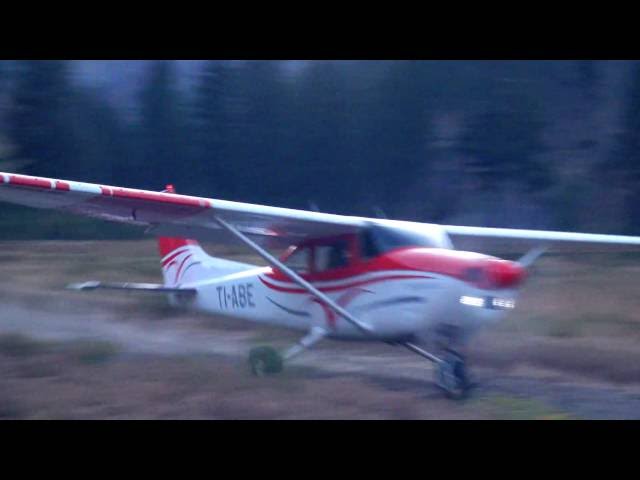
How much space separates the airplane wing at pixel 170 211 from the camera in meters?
10.1

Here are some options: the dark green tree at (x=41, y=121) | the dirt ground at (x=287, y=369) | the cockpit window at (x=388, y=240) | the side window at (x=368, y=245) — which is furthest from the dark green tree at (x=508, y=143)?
the cockpit window at (x=388, y=240)

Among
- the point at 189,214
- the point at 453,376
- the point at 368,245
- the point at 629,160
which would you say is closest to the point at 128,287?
the point at 189,214

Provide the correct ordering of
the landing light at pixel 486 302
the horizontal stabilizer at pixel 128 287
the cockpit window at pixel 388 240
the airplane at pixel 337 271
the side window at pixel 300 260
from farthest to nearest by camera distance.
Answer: the horizontal stabilizer at pixel 128 287 → the side window at pixel 300 260 → the cockpit window at pixel 388 240 → the airplane at pixel 337 271 → the landing light at pixel 486 302

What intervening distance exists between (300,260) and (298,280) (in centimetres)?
119

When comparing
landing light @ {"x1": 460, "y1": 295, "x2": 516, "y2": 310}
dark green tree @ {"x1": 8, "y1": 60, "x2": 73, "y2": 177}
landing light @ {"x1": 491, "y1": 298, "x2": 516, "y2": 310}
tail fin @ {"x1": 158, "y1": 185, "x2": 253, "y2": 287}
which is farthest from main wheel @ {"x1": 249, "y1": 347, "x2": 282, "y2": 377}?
dark green tree @ {"x1": 8, "y1": 60, "x2": 73, "y2": 177}

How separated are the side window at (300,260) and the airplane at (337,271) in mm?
16

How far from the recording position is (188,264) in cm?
1502

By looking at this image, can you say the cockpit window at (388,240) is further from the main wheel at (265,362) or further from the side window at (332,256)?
the main wheel at (265,362)

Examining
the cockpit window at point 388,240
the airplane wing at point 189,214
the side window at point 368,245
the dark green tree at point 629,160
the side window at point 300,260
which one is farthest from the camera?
the dark green tree at point 629,160

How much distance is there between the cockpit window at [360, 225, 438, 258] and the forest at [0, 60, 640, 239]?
2033cm

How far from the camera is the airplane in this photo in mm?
9969

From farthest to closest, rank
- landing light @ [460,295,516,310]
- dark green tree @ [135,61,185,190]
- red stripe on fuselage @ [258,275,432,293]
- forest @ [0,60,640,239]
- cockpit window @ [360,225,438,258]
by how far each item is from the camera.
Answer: dark green tree @ [135,61,185,190]
forest @ [0,60,640,239]
cockpit window @ [360,225,438,258]
red stripe on fuselage @ [258,275,432,293]
landing light @ [460,295,516,310]

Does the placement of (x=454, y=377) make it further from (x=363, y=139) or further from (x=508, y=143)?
(x=363, y=139)

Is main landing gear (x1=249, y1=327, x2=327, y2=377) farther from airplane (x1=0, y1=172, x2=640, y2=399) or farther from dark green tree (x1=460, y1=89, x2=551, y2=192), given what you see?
dark green tree (x1=460, y1=89, x2=551, y2=192)
